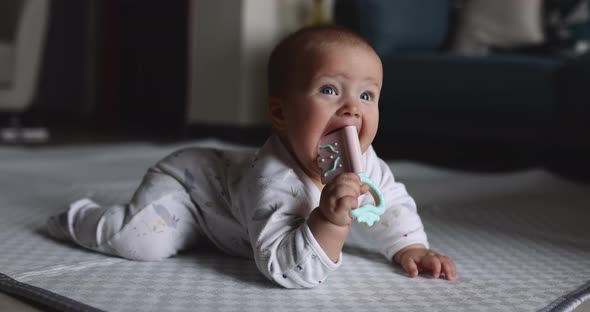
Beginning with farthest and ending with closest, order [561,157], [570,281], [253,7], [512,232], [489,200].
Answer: [253,7] → [561,157] → [489,200] → [512,232] → [570,281]

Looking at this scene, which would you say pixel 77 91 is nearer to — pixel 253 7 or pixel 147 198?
pixel 253 7

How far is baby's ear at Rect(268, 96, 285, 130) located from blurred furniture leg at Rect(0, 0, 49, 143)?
2.18 meters

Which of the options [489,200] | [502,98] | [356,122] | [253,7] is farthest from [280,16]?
[356,122]

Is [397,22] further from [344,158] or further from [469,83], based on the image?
[344,158]

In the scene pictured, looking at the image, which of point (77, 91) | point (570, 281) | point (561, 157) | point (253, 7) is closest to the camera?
point (570, 281)

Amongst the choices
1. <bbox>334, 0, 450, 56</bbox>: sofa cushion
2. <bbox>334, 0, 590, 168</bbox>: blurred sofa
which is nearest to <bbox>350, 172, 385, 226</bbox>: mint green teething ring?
<bbox>334, 0, 590, 168</bbox>: blurred sofa

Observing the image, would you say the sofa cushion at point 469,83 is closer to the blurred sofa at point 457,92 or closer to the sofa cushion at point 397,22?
the blurred sofa at point 457,92

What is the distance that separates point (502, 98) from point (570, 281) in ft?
4.24

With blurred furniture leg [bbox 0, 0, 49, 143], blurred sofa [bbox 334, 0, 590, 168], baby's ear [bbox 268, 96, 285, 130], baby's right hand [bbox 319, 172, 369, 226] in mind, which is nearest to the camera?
baby's right hand [bbox 319, 172, 369, 226]

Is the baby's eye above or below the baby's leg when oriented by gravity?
above

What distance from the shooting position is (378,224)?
872mm

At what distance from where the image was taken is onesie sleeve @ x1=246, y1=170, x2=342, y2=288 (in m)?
0.71

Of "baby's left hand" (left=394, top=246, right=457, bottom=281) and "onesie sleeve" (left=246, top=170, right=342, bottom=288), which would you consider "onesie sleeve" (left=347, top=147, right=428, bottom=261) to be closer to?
"baby's left hand" (left=394, top=246, right=457, bottom=281)

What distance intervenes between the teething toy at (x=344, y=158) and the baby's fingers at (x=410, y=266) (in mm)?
128
